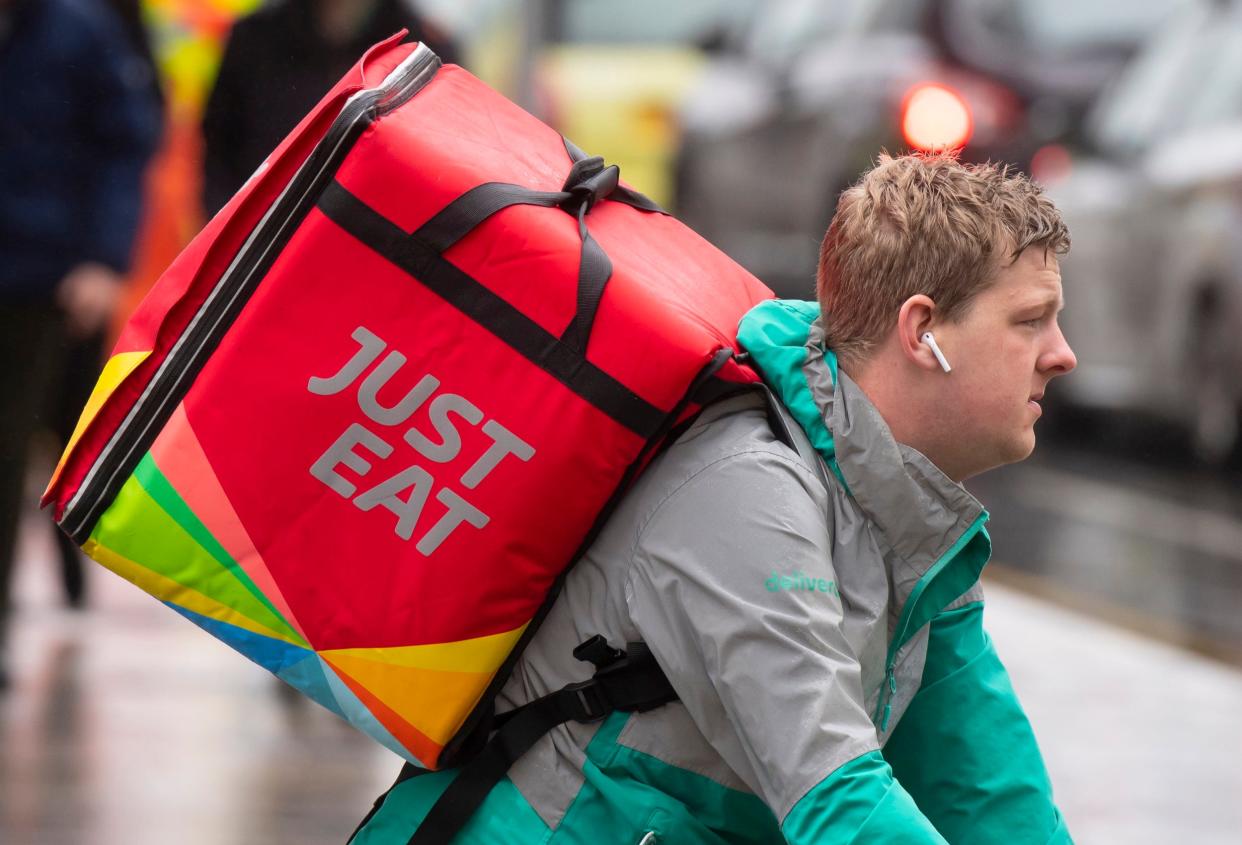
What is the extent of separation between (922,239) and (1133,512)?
695 centimetres

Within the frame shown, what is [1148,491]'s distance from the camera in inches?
374

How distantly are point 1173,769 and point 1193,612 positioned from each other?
1983mm

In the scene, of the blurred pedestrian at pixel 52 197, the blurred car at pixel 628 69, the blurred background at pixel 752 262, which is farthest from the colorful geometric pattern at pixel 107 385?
the blurred car at pixel 628 69

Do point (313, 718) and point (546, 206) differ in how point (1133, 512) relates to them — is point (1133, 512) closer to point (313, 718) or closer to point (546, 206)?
point (313, 718)

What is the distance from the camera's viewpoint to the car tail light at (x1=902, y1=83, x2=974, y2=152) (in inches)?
379

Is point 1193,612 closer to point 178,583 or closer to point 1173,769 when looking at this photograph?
point 1173,769

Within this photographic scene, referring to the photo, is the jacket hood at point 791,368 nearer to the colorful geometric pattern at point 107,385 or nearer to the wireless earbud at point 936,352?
the wireless earbud at point 936,352

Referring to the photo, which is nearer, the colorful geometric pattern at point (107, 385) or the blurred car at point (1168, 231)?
the colorful geometric pattern at point (107, 385)

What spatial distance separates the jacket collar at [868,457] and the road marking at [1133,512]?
5973 mm

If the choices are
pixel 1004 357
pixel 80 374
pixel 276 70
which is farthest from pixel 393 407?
pixel 80 374

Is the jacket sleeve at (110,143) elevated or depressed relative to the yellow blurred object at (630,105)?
elevated

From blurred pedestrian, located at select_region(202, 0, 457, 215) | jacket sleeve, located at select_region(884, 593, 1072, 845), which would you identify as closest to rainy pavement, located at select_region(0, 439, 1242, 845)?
blurred pedestrian, located at select_region(202, 0, 457, 215)

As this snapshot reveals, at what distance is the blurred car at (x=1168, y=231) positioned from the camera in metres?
8.86

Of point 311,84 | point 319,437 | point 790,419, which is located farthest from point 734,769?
point 311,84
